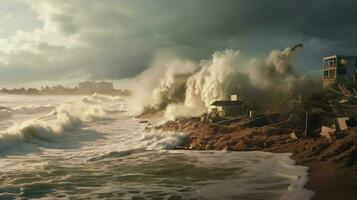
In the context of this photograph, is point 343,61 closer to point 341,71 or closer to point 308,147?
point 341,71

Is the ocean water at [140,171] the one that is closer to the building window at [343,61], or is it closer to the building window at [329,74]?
the building window at [329,74]

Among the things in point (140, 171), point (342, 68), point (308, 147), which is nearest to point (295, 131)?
point (308, 147)

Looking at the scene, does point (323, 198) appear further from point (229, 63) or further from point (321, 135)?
point (229, 63)

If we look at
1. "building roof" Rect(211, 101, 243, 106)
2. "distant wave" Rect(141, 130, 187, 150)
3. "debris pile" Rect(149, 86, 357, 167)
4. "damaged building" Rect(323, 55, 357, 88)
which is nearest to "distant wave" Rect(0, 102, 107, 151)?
"distant wave" Rect(141, 130, 187, 150)

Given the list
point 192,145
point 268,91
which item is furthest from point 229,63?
point 192,145

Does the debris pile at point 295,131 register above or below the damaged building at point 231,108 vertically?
below

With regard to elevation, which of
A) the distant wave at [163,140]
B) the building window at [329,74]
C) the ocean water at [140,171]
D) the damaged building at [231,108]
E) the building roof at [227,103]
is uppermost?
the building window at [329,74]

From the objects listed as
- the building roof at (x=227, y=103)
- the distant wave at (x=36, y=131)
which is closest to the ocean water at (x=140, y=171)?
the distant wave at (x=36, y=131)
